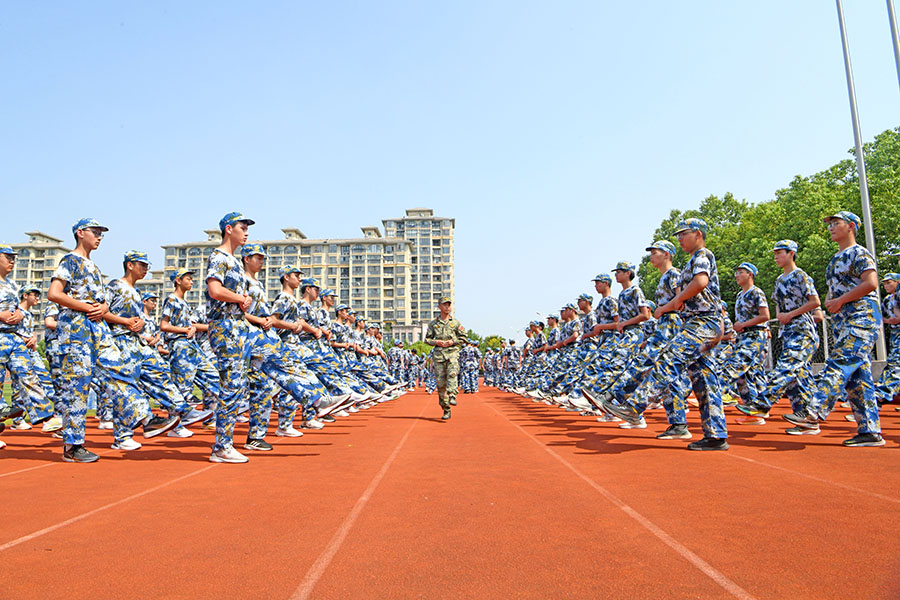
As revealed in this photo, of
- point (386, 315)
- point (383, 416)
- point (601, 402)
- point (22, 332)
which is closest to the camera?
point (601, 402)

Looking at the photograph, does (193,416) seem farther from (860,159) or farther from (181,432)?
(860,159)

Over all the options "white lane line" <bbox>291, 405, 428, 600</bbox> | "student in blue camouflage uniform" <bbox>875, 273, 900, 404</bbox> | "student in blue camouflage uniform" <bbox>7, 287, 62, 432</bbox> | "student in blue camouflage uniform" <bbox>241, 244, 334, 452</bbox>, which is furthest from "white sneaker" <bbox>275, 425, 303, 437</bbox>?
"student in blue camouflage uniform" <bbox>875, 273, 900, 404</bbox>

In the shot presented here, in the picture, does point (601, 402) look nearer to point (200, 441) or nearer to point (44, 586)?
point (200, 441)

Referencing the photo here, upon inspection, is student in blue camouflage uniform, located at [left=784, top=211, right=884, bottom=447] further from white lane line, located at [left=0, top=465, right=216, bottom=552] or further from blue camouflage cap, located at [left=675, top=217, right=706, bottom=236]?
white lane line, located at [left=0, top=465, right=216, bottom=552]

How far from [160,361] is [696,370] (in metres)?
6.74

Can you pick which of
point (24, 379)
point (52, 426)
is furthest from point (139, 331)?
point (52, 426)

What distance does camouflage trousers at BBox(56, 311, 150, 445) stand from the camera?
607cm

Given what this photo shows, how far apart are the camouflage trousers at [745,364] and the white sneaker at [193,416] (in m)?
7.57

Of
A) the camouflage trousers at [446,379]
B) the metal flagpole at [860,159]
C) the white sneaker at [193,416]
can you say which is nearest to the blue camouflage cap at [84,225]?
the white sneaker at [193,416]

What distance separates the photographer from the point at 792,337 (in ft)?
26.2

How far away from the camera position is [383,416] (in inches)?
488

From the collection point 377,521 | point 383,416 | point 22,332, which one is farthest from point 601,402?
point 22,332

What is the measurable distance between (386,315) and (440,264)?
17.9 metres

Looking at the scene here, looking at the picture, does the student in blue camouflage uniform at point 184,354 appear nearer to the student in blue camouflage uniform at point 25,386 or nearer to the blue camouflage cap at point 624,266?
the student in blue camouflage uniform at point 25,386
